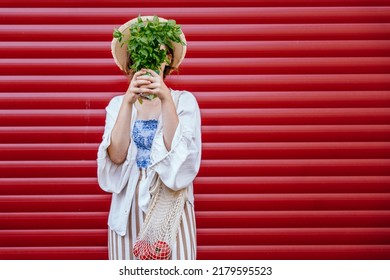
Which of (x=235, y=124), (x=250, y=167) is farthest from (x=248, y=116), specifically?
(x=250, y=167)

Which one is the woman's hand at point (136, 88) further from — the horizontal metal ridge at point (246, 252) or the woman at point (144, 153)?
the horizontal metal ridge at point (246, 252)

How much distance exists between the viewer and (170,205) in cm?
210

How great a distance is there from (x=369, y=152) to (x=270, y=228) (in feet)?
2.80

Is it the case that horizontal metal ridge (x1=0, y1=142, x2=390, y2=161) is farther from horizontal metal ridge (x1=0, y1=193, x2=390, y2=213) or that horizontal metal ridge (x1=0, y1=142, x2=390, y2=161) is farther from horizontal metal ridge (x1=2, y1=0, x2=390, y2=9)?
horizontal metal ridge (x1=2, y1=0, x2=390, y2=9)

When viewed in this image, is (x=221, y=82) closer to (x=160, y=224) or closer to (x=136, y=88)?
(x=136, y=88)

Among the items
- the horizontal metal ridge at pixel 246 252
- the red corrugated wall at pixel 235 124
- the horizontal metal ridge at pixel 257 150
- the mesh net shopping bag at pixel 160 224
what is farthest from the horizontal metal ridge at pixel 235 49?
the mesh net shopping bag at pixel 160 224

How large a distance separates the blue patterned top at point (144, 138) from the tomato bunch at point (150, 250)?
1.12 ft

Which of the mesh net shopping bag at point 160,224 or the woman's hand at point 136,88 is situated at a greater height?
the woman's hand at point 136,88

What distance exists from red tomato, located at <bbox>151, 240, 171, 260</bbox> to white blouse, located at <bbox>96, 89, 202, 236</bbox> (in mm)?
164

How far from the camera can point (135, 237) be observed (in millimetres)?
2170

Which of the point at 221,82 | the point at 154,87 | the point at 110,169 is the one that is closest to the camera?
the point at 154,87

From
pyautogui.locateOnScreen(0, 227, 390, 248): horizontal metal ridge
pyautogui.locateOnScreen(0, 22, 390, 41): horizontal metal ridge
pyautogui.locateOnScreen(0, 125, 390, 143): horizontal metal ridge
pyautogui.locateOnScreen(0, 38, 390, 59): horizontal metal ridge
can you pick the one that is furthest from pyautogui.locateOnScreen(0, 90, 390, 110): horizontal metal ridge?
pyautogui.locateOnScreen(0, 227, 390, 248): horizontal metal ridge

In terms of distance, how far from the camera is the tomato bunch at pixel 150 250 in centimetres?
204

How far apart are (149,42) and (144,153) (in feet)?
1.61
